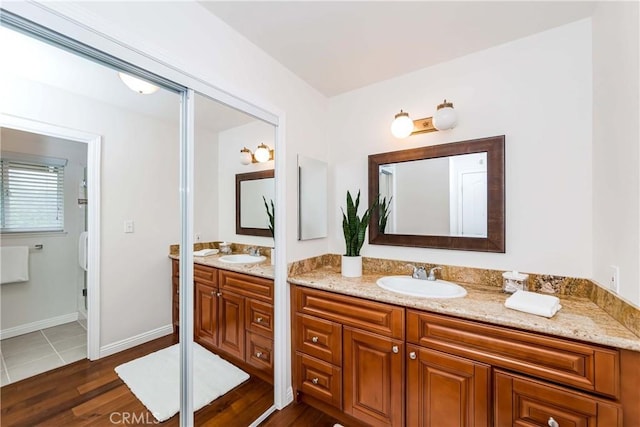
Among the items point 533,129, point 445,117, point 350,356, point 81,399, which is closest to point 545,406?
point 350,356

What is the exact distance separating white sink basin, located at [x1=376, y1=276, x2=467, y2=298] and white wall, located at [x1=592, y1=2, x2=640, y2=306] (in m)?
0.68

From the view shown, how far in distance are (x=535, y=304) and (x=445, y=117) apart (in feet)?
3.97

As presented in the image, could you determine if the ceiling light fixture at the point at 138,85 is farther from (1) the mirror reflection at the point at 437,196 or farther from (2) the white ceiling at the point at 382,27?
(1) the mirror reflection at the point at 437,196

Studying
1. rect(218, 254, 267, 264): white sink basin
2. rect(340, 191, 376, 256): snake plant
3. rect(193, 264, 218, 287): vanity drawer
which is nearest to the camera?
rect(193, 264, 218, 287): vanity drawer

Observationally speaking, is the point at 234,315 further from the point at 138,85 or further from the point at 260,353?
the point at 138,85

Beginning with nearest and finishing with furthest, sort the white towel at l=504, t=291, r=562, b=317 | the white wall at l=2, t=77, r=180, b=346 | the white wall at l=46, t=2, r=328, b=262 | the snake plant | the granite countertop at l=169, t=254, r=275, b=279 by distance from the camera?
1. the white wall at l=46, t=2, r=328, b=262
2. the white towel at l=504, t=291, r=562, b=317
3. the white wall at l=2, t=77, r=180, b=346
4. the granite countertop at l=169, t=254, r=275, b=279
5. the snake plant

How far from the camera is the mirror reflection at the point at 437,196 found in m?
1.79

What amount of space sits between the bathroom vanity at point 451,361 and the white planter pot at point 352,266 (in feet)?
0.43

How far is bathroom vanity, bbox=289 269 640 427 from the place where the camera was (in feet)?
3.46

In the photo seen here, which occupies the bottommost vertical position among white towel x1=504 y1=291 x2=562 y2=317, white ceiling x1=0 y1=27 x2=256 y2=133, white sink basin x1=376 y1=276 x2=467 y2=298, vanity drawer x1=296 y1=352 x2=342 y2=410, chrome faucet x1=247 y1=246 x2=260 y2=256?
vanity drawer x1=296 y1=352 x2=342 y2=410

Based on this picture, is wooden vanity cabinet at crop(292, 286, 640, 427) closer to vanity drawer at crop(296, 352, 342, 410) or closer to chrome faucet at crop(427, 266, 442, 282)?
vanity drawer at crop(296, 352, 342, 410)

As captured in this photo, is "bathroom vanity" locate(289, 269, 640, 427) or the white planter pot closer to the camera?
"bathroom vanity" locate(289, 269, 640, 427)

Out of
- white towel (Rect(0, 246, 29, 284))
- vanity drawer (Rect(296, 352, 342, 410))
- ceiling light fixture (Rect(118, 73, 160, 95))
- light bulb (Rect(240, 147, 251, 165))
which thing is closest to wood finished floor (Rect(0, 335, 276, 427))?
white towel (Rect(0, 246, 29, 284))

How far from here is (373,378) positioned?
158 centimetres
